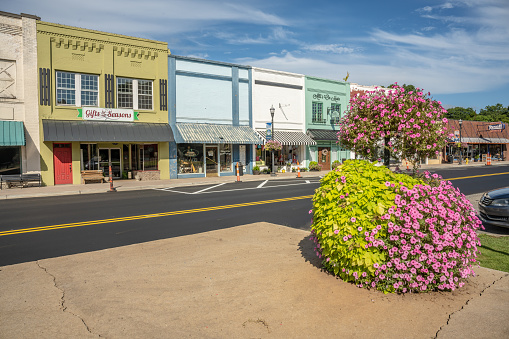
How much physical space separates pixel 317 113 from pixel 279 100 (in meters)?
4.67

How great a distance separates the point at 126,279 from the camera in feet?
17.6

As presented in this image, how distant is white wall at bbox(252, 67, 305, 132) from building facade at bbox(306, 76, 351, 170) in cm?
87

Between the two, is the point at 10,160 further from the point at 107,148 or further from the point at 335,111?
the point at 335,111

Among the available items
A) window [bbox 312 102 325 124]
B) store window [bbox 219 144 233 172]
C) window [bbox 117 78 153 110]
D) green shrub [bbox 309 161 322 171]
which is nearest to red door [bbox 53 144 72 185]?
window [bbox 117 78 153 110]

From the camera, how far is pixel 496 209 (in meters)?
8.45

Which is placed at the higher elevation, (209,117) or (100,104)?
(100,104)

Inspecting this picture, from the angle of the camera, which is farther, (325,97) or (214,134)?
(325,97)

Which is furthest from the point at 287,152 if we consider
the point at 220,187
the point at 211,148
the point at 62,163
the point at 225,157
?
the point at 62,163

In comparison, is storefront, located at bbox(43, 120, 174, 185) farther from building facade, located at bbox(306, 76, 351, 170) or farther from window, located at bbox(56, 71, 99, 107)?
building facade, located at bbox(306, 76, 351, 170)

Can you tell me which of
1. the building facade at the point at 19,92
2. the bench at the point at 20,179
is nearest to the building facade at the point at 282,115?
the building facade at the point at 19,92

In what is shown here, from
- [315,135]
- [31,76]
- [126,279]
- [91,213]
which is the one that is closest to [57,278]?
[126,279]

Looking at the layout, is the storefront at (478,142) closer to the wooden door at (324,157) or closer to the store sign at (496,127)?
the store sign at (496,127)

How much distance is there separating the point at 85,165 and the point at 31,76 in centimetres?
593

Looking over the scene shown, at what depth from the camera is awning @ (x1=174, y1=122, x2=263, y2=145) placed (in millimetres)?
25000
